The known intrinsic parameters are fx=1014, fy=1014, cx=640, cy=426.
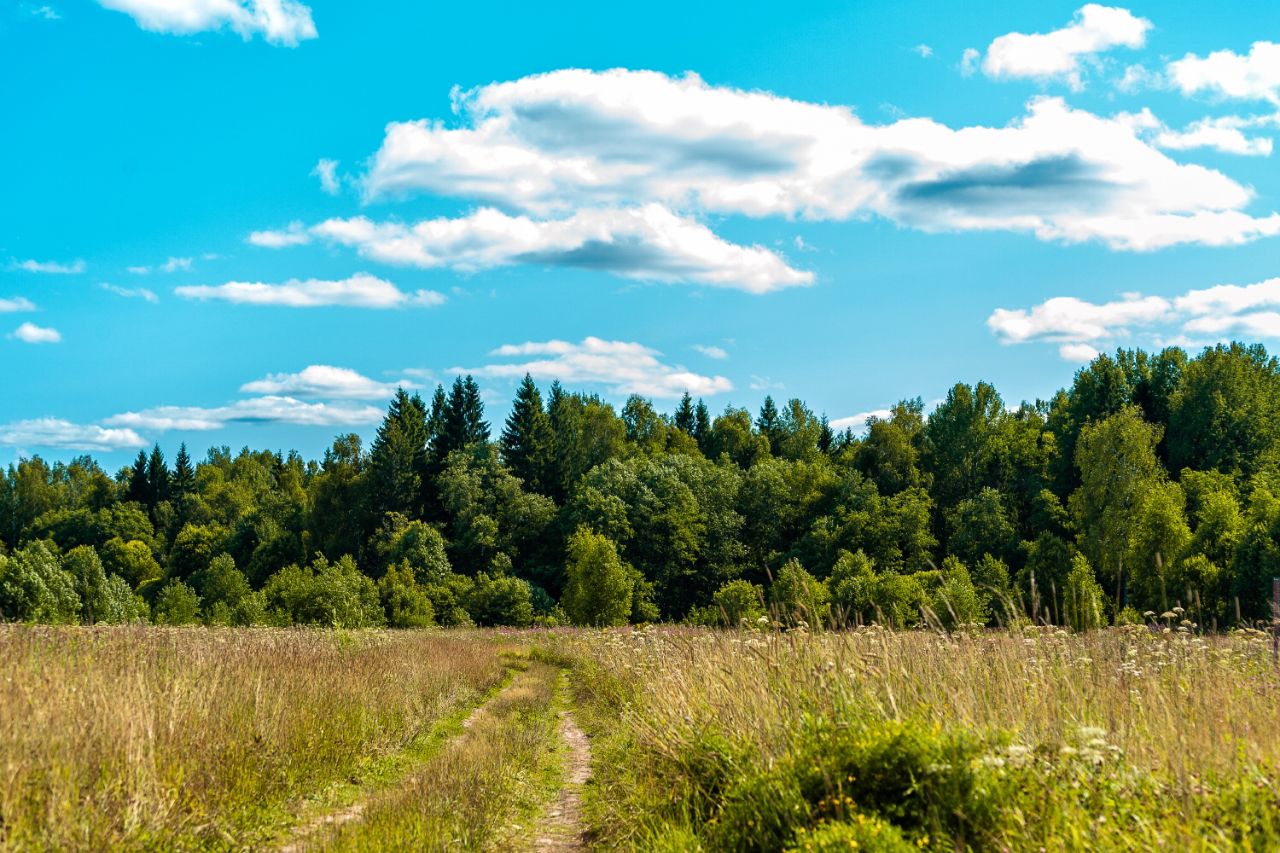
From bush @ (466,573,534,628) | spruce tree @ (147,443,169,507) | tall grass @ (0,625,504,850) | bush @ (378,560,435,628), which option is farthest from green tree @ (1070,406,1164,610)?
spruce tree @ (147,443,169,507)

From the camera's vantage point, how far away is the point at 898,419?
9500cm

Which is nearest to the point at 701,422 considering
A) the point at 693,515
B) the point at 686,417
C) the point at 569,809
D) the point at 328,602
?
the point at 686,417

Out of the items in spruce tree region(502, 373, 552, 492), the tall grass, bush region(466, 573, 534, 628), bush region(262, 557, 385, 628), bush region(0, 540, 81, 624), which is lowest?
bush region(466, 573, 534, 628)

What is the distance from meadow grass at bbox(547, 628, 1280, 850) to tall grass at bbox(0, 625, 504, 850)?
10.2 ft

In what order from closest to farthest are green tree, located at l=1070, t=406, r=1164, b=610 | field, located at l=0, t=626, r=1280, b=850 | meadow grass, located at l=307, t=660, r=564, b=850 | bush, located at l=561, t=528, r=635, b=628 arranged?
1. field, located at l=0, t=626, r=1280, b=850
2. meadow grass, located at l=307, t=660, r=564, b=850
3. bush, located at l=561, t=528, r=635, b=628
4. green tree, located at l=1070, t=406, r=1164, b=610

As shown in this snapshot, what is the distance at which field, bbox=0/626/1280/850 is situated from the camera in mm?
5633

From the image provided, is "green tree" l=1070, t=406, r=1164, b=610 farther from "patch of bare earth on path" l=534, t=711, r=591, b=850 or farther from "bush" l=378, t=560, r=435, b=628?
"patch of bare earth on path" l=534, t=711, r=591, b=850

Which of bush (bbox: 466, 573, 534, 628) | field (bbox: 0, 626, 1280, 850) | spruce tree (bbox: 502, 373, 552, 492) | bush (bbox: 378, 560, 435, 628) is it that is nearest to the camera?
field (bbox: 0, 626, 1280, 850)

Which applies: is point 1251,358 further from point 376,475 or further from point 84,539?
point 84,539

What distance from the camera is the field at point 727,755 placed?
5633 mm

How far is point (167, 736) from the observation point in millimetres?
8570

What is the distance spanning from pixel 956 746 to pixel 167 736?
6430 mm

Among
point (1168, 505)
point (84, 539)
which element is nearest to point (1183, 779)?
point (1168, 505)

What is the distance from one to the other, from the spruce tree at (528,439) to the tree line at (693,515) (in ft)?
0.76
